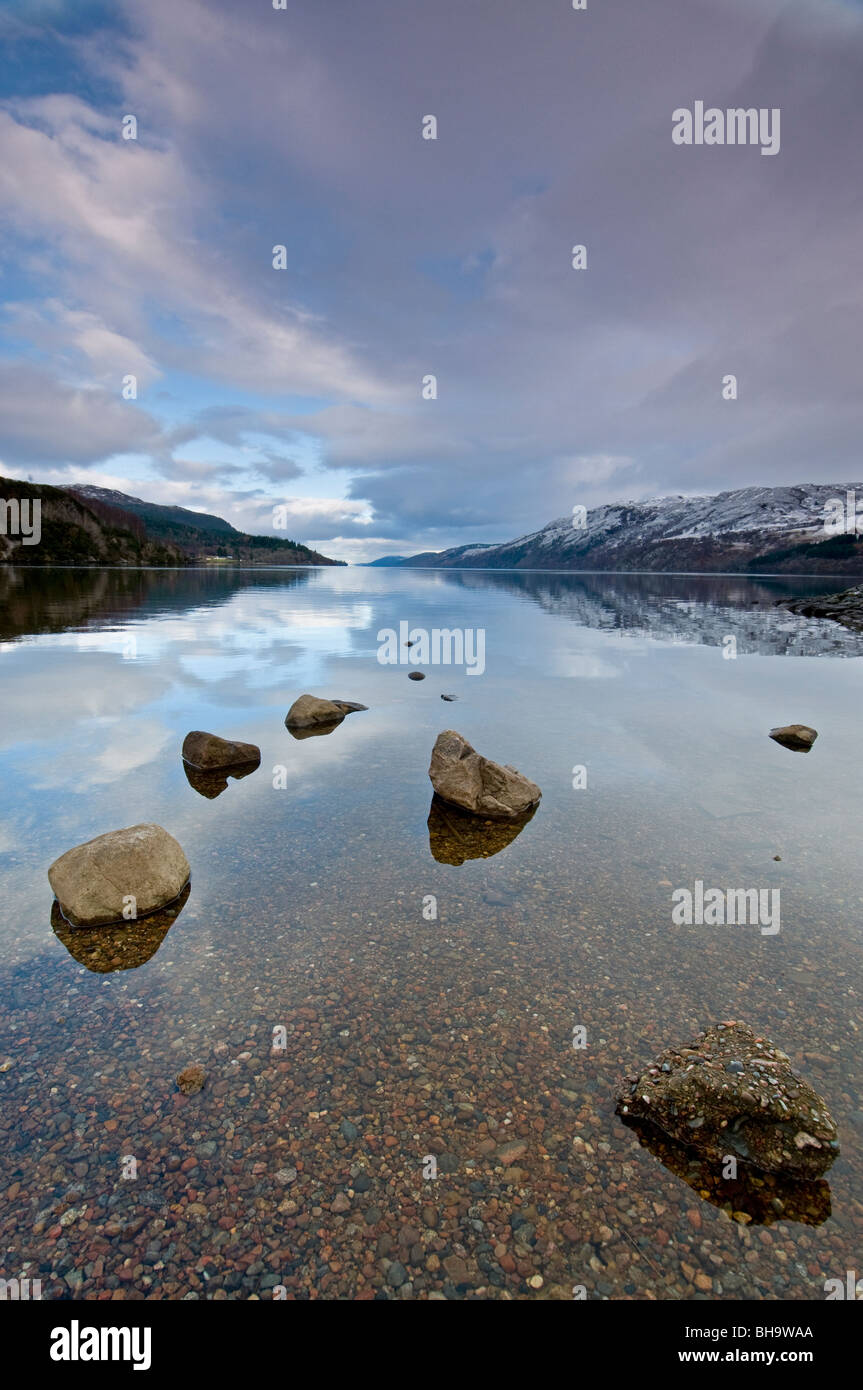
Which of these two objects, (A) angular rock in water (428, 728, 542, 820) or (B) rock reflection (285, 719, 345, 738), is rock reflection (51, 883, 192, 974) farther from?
(B) rock reflection (285, 719, 345, 738)

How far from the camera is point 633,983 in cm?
923

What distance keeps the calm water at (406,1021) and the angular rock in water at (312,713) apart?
3.22m

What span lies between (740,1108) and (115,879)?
34.3 feet

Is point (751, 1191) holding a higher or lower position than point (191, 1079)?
lower

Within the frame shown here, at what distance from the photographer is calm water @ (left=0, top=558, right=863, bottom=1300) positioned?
18.2 feet

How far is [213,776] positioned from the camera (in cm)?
1825

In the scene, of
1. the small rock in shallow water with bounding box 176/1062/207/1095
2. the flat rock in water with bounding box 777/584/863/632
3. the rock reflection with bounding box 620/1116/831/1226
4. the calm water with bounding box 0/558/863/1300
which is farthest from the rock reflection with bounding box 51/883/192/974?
the flat rock in water with bounding box 777/584/863/632

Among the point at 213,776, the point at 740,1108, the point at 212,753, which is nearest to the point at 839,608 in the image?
the point at 212,753

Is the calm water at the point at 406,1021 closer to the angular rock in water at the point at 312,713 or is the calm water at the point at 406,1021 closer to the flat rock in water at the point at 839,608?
the angular rock in water at the point at 312,713

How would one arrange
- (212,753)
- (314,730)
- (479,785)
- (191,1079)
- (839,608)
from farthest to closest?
(839,608)
(314,730)
(212,753)
(479,785)
(191,1079)

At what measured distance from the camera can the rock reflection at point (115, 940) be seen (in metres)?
9.61

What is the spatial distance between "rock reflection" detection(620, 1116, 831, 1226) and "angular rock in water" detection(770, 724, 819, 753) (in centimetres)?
1850

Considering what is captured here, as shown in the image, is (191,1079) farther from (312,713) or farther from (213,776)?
(312,713)

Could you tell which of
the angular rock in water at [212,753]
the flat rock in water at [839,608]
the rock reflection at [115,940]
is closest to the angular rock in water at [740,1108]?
the rock reflection at [115,940]
